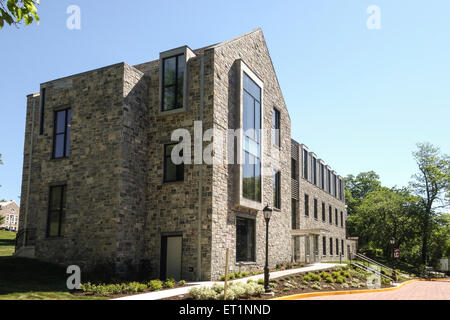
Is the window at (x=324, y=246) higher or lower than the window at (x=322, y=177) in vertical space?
lower

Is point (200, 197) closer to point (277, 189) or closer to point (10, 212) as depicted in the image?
point (277, 189)

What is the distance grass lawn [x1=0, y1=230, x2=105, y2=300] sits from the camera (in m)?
13.4

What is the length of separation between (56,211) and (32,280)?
16.7 ft

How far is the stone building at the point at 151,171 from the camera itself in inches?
755

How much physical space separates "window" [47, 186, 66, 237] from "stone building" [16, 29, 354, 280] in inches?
2.1

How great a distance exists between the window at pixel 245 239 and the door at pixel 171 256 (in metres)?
3.34

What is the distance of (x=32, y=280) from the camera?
16688 millimetres

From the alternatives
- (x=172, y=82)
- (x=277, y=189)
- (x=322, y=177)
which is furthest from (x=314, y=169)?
(x=172, y=82)

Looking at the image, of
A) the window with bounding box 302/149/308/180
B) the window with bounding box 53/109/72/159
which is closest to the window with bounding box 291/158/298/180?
the window with bounding box 302/149/308/180

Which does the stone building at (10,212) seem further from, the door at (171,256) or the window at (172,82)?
the window at (172,82)

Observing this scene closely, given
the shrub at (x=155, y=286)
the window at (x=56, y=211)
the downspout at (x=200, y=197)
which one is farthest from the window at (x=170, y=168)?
the shrub at (x=155, y=286)

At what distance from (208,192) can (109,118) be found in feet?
20.4

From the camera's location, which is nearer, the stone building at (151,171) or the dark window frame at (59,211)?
the stone building at (151,171)
